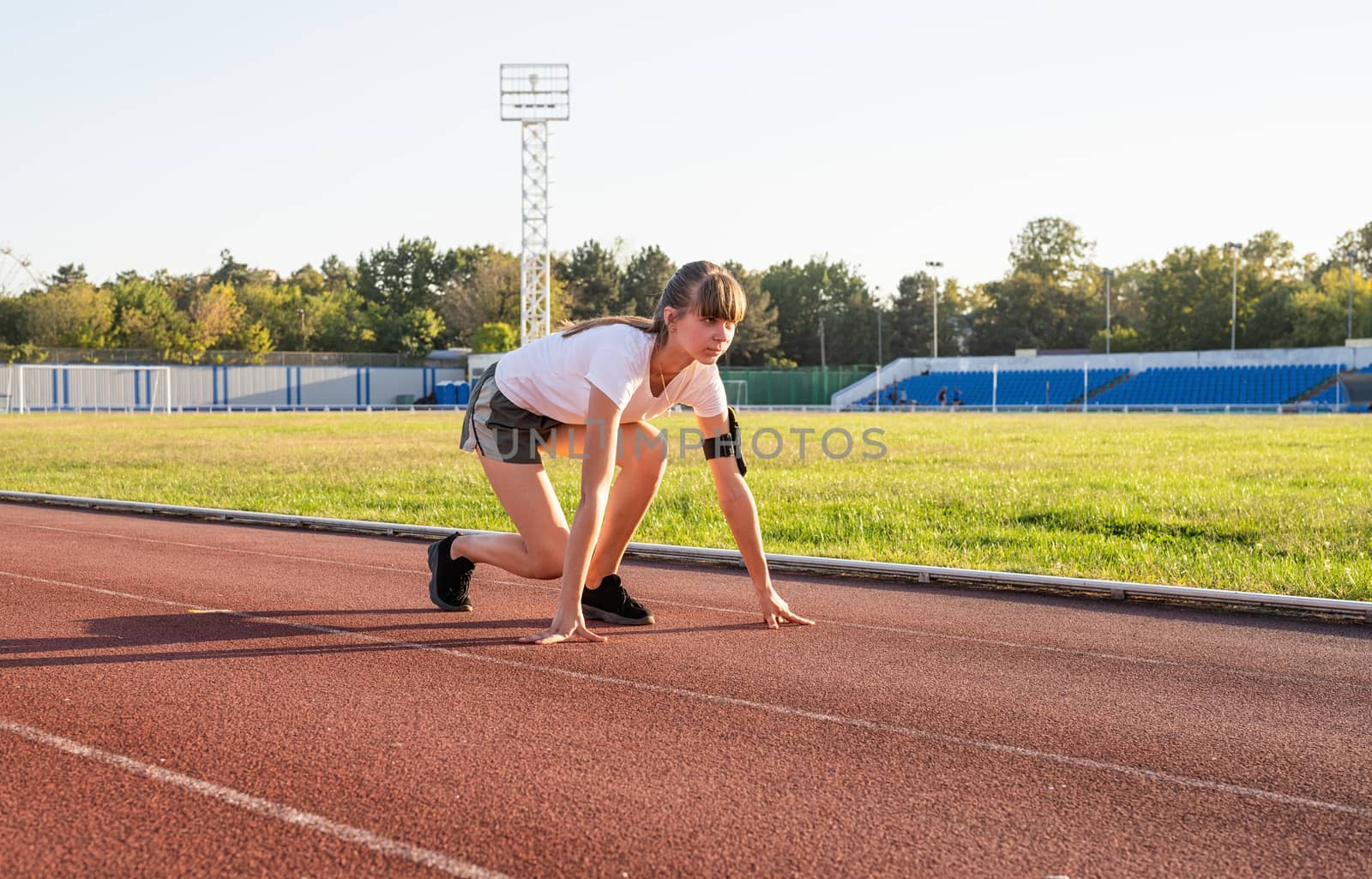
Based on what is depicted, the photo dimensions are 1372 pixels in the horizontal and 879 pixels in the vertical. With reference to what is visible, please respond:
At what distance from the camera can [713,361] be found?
17.2ft

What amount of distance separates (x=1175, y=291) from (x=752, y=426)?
5970cm

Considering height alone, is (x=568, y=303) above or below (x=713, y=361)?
above

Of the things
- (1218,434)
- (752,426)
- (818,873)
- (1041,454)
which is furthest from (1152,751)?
(752,426)

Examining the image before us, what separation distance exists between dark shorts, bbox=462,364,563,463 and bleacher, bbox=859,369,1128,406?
192 feet

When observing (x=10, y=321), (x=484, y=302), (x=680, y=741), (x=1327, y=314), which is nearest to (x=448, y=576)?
(x=680, y=741)

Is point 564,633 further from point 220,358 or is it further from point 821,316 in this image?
point 821,316

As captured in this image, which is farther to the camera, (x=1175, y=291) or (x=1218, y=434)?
(x=1175, y=291)

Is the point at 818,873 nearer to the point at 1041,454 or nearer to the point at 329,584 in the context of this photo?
the point at 329,584

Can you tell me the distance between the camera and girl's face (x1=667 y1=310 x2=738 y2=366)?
4914 mm

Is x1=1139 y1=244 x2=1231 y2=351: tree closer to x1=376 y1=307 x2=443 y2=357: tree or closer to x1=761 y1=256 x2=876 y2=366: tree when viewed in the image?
x1=761 y1=256 x2=876 y2=366: tree

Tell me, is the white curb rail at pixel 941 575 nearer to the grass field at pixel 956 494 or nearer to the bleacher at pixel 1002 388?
the grass field at pixel 956 494

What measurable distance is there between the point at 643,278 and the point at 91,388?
144 ft

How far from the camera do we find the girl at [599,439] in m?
4.98

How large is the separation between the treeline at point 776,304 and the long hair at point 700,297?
6861cm
